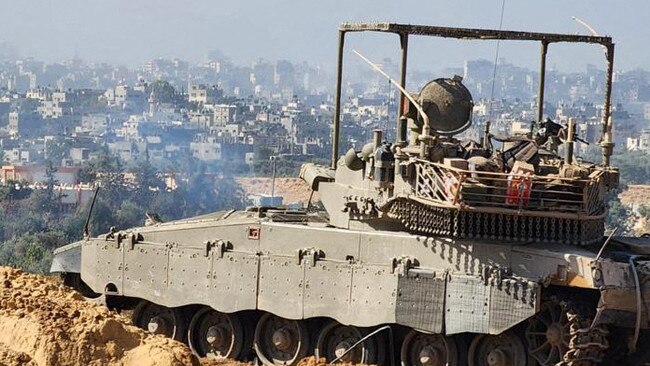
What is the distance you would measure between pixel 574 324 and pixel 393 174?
4.12m

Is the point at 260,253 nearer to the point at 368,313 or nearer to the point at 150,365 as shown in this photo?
the point at 368,313

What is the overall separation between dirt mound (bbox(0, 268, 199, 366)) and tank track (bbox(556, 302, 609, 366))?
5.64 m

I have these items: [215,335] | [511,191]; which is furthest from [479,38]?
[215,335]

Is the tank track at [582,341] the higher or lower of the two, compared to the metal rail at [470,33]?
lower

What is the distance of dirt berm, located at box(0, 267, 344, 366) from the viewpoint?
71.7ft

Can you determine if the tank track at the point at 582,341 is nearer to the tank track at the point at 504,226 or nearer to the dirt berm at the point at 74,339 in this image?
the tank track at the point at 504,226

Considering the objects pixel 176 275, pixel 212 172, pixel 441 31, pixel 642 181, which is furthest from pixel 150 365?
pixel 642 181

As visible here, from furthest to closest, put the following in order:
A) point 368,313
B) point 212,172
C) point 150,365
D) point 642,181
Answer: point 642,181, point 212,172, point 368,313, point 150,365

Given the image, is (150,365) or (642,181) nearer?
(150,365)

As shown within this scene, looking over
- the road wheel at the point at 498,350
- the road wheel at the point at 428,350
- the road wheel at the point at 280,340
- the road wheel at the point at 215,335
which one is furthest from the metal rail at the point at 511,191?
the road wheel at the point at 215,335

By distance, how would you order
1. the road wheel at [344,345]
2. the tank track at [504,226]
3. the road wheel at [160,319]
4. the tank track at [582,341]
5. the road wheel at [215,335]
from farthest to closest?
1. the road wheel at [160,319]
2. the road wheel at [215,335]
3. the road wheel at [344,345]
4. the tank track at [504,226]
5. the tank track at [582,341]

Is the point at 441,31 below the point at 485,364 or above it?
above

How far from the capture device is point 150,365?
2166cm

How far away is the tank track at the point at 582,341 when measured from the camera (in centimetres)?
2467
